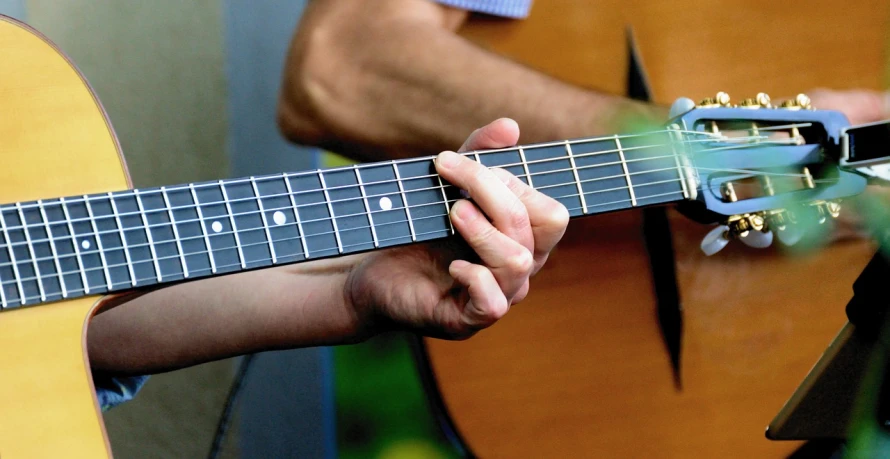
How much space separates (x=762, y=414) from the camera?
97 cm

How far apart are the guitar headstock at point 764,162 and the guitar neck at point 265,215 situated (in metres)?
0.04

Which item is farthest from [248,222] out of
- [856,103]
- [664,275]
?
[856,103]

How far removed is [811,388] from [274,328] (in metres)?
0.46

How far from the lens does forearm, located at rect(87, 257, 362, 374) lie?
0.72m

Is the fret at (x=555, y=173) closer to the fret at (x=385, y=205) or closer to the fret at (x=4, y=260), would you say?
the fret at (x=385, y=205)

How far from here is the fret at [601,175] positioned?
0.65 m

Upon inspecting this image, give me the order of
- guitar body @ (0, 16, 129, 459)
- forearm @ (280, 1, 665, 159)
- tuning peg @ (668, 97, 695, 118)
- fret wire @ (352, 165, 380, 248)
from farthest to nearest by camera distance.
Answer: forearm @ (280, 1, 665, 159), tuning peg @ (668, 97, 695, 118), fret wire @ (352, 165, 380, 248), guitar body @ (0, 16, 129, 459)

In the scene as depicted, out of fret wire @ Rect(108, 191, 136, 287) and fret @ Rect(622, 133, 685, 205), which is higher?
fret wire @ Rect(108, 191, 136, 287)

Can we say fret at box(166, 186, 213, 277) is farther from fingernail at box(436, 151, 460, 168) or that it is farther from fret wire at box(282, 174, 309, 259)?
fingernail at box(436, 151, 460, 168)

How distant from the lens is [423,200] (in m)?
0.59

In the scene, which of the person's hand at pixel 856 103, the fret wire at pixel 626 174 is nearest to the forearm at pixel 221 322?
the fret wire at pixel 626 174

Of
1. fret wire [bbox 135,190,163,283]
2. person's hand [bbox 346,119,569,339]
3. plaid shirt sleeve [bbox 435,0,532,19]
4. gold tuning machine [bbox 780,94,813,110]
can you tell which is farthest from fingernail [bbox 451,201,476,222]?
plaid shirt sleeve [bbox 435,0,532,19]

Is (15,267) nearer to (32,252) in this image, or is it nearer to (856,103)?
(32,252)

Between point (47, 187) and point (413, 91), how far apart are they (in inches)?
19.9
